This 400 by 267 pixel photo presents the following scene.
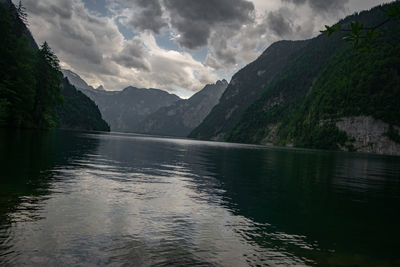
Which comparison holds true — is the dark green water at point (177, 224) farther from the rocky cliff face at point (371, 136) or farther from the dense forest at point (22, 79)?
the rocky cliff face at point (371, 136)

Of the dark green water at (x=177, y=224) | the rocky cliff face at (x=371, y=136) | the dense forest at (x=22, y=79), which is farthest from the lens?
the rocky cliff face at (x=371, y=136)

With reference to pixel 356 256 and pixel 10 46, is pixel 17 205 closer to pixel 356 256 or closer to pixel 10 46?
pixel 356 256

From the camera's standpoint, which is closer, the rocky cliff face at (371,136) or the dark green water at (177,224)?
the dark green water at (177,224)

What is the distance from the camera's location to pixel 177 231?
12.7 m

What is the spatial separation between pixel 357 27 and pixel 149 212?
13.1m

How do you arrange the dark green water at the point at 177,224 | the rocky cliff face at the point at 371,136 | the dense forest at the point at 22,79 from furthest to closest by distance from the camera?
the rocky cliff face at the point at 371,136 → the dense forest at the point at 22,79 → the dark green water at the point at 177,224

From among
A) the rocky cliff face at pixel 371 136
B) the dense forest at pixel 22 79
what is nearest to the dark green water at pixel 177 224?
the dense forest at pixel 22 79

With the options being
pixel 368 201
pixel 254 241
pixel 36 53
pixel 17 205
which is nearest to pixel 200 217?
pixel 254 241

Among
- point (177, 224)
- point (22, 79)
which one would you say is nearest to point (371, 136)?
point (22, 79)

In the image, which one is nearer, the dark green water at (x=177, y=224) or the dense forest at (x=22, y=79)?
the dark green water at (x=177, y=224)

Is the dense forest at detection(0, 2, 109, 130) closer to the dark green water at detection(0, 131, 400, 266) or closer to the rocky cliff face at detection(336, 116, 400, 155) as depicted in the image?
the dark green water at detection(0, 131, 400, 266)

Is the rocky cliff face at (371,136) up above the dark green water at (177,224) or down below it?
above

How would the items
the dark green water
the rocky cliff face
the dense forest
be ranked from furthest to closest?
the rocky cliff face < the dense forest < the dark green water

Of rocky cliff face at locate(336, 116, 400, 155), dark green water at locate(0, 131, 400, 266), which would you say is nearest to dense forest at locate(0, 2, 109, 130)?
dark green water at locate(0, 131, 400, 266)
